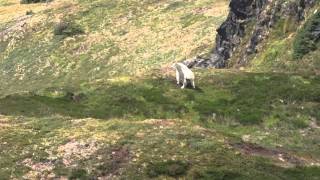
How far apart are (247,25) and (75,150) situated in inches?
1846

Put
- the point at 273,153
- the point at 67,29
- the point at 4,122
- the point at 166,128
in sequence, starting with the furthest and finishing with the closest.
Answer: the point at 67,29 → the point at 4,122 → the point at 166,128 → the point at 273,153

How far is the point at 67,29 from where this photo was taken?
359ft

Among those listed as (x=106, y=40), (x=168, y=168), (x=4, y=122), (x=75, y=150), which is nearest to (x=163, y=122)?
(x=75, y=150)

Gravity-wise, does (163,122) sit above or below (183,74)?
below

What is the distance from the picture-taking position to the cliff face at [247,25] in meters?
65.1

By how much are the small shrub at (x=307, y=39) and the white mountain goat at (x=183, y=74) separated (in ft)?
43.7

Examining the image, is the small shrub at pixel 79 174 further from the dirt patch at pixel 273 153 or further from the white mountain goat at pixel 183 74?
the white mountain goat at pixel 183 74

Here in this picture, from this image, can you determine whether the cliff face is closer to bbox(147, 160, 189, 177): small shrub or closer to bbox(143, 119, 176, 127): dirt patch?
bbox(143, 119, 176, 127): dirt patch

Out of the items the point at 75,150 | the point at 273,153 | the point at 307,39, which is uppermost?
the point at 307,39

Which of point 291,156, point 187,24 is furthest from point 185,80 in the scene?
point 187,24

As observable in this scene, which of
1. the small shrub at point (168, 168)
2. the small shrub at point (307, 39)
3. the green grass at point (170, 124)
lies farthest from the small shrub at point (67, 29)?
the small shrub at point (168, 168)

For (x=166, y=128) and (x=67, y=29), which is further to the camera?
(x=67, y=29)

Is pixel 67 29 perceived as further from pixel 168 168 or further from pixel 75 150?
pixel 168 168

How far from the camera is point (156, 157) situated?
3114cm
